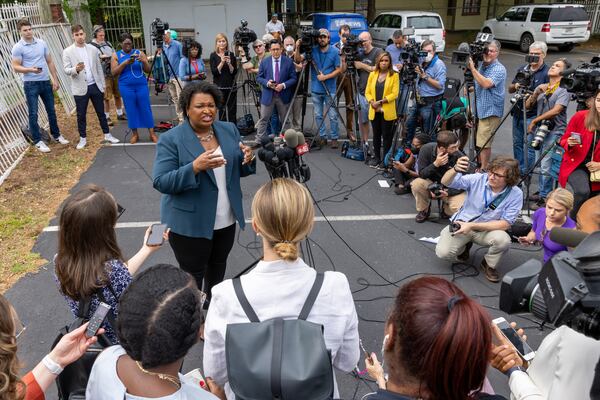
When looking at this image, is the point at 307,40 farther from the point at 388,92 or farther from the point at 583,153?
the point at 583,153

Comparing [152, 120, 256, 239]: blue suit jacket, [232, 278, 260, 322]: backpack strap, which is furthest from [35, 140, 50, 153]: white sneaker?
[232, 278, 260, 322]: backpack strap

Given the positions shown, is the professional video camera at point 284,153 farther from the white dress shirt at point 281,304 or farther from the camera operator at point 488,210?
the camera operator at point 488,210

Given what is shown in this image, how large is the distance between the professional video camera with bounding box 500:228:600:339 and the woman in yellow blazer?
472 centimetres

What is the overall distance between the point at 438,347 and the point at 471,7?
80.6 feet

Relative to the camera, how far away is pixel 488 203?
4.02 metres

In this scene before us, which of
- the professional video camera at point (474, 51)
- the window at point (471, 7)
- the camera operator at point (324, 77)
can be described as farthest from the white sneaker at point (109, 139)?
the window at point (471, 7)

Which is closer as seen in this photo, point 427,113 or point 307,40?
point 427,113

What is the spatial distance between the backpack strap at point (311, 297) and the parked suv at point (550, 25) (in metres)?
17.6

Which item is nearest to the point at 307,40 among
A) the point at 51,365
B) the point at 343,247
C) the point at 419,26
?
the point at 343,247

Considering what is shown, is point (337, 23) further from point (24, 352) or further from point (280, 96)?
point (24, 352)

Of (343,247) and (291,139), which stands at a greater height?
(291,139)

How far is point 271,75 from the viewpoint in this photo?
23.4 feet

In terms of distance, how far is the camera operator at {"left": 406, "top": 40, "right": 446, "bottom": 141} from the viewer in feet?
20.9

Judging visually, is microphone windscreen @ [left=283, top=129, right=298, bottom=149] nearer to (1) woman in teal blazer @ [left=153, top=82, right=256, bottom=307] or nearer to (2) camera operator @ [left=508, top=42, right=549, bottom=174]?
(1) woman in teal blazer @ [left=153, top=82, right=256, bottom=307]
